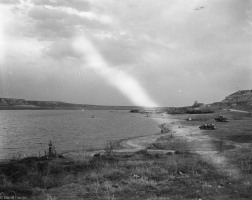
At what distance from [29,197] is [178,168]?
410 inches

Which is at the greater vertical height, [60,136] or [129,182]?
[129,182]

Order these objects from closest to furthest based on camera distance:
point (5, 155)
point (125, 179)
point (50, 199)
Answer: point (50, 199) < point (125, 179) < point (5, 155)

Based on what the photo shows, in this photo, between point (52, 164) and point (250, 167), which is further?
point (52, 164)

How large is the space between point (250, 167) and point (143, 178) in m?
8.23

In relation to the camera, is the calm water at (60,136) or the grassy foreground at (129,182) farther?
the calm water at (60,136)

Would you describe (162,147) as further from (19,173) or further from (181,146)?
(19,173)

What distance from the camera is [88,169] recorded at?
2078 cm

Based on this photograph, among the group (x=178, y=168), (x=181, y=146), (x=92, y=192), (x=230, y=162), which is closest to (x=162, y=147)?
(x=181, y=146)

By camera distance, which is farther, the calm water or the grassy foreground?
the calm water

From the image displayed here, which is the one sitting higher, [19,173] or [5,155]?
[19,173]

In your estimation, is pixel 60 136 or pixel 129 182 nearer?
pixel 129 182

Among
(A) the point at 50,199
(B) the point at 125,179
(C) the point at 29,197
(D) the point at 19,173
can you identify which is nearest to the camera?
(A) the point at 50,199

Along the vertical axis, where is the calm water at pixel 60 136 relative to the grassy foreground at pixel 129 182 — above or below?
below

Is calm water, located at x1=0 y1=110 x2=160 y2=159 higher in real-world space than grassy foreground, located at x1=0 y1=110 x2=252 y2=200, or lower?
lower
